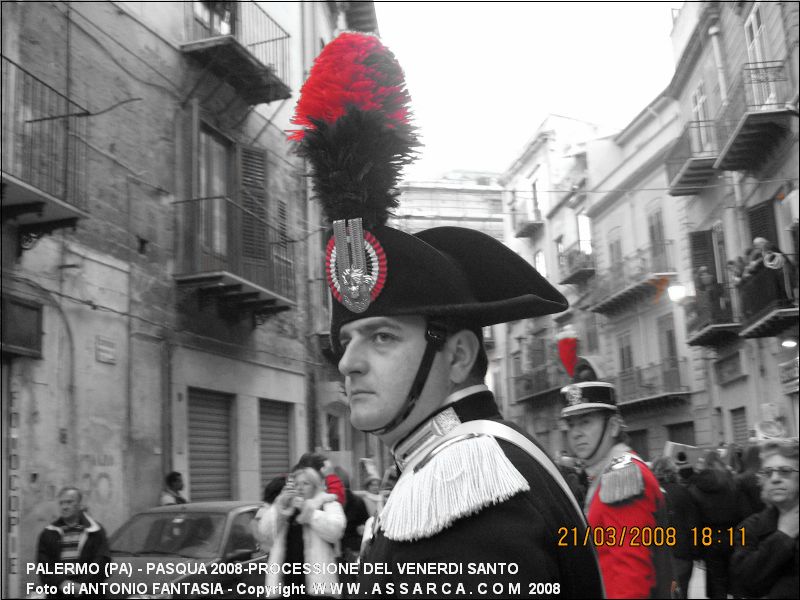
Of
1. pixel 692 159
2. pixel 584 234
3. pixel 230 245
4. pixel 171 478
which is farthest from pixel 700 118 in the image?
pixel 171 478

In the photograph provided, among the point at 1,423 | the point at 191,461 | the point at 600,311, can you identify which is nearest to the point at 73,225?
the point at 1,423

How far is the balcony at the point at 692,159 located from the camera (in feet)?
67.1

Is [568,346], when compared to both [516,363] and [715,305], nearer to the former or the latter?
[715,305]

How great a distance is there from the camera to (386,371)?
2.18 metres

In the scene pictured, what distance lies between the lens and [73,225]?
33.3 ft

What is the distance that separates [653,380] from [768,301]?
10.4m

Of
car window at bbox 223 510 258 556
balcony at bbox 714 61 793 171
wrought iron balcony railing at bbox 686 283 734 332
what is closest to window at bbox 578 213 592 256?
wrought iron balcony railing at bbox 686 283 734 332

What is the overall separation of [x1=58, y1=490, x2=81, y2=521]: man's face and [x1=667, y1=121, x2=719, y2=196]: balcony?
16.5m

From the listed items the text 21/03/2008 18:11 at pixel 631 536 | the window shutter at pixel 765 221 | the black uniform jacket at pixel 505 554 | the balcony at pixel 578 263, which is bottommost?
the text 21/03/2008 18:11 at pixel 631 536

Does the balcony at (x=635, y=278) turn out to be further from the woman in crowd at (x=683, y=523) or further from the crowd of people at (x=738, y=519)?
the woman in crowd at (x=683, y=523)

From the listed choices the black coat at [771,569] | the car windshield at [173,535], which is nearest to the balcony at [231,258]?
the car windshield at [173,535]

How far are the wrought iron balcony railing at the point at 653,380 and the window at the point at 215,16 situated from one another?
1580 centimetres

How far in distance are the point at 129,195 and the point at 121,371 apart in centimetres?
249

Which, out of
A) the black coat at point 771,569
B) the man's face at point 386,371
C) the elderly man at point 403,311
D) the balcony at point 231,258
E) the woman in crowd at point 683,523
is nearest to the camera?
the elderly man at point 403,311
